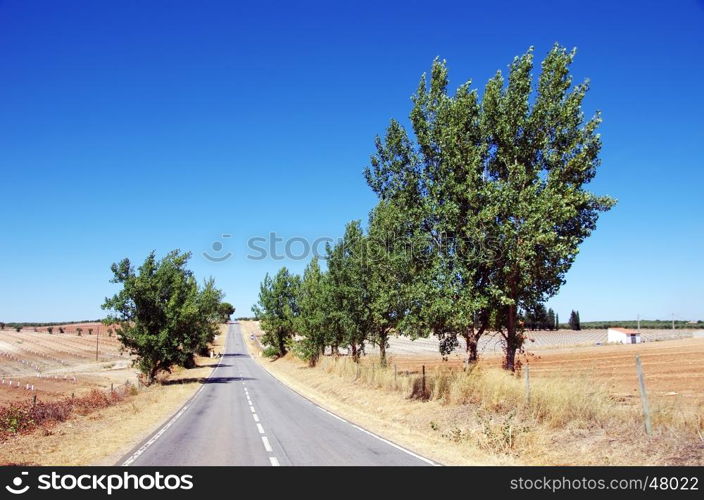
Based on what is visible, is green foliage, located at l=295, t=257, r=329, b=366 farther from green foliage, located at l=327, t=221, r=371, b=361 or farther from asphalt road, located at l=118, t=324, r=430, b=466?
asphalt road, located at l=118, t=324, r=430, b=466

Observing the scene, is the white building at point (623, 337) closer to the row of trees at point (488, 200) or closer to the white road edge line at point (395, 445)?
the row of trees at point (488, 200)

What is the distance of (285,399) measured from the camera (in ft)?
93.5

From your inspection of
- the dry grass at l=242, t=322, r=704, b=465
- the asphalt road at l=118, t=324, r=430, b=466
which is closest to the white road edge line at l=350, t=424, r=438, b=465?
the asphalt road at l=118, t=324, r=430, b=466

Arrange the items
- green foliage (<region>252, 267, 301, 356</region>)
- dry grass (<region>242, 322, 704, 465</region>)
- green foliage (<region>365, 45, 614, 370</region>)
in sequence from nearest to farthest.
A: 1. dry grass (<region>242, 322, 704, 465</region>)
2. green foliage (<region>365, 45, 614, 370</region>)
3. green foliage (<region>252, 267, 301, 356</region>)

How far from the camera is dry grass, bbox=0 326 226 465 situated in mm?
12383

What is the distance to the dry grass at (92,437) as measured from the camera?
12.4 m

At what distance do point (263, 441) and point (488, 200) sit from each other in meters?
11.7

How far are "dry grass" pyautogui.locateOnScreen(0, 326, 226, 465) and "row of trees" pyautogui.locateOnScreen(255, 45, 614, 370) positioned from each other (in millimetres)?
11417

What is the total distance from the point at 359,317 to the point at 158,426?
18.6 m

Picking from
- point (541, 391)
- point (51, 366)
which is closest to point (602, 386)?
point (541, 391)

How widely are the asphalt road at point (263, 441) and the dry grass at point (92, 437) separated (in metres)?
0.69

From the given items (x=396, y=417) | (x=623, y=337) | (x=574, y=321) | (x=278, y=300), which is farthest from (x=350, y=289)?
(x=574, y=321)

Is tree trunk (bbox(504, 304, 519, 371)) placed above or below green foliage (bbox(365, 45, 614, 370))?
below

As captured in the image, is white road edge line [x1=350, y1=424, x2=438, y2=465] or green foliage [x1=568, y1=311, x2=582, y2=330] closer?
white road edge line [x1=350, y1=424, x2=438, y2=465]
